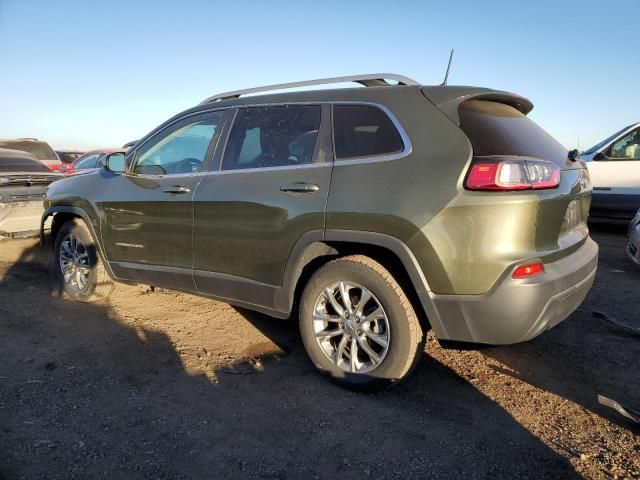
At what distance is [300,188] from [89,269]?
9.00 ft

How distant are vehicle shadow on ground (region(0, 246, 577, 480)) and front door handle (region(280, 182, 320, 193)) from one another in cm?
123

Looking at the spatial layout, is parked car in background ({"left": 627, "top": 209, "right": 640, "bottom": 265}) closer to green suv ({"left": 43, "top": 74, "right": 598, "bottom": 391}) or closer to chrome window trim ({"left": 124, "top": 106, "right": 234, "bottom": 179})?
green suv ({"left": 43, "top": 74, "right": 598, "bottom": 391})

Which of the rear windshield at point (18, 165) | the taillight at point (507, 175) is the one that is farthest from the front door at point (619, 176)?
the rear windshield at point (18, 165)

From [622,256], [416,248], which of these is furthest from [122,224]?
[622,256]

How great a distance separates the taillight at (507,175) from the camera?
245 cm

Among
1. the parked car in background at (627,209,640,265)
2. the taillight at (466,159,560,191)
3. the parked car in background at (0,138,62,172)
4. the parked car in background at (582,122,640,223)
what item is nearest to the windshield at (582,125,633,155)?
the parked car in background at (582,122,640,223)

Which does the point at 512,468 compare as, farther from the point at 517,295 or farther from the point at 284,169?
the point at 284,169

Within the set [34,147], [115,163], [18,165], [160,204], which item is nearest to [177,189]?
[160,204]

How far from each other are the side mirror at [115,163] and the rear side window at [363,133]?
217cm

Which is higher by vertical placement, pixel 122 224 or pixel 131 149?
pixel 131 149

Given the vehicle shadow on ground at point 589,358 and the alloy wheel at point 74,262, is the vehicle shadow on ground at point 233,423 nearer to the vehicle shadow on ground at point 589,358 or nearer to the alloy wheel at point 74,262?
the vehicle shadow on ground at point 589,358

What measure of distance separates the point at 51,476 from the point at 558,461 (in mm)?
2381

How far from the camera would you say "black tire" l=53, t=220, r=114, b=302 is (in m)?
4.59

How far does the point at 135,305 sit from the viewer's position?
462 cm
